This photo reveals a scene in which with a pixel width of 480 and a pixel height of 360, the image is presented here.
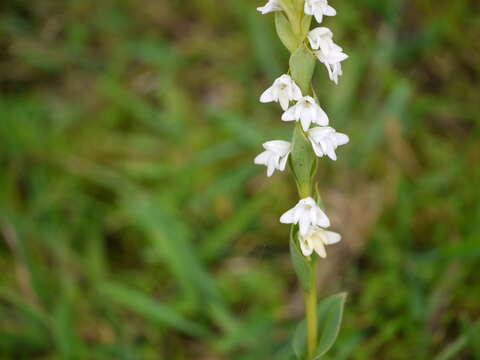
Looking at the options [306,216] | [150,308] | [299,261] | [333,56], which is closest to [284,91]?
[333,56]

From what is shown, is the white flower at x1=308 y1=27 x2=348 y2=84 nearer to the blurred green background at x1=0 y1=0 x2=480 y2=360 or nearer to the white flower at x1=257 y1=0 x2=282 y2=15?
the white flower at x1=257 y1=0 x2=282 y2=15

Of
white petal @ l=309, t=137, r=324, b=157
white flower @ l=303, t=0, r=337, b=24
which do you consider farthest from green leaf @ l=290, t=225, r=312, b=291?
white flower @ l=303, t=0, r=337, b=24

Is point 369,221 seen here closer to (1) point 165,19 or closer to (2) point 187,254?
(2) point 187,254

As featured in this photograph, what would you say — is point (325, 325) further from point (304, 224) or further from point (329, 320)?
point (304, 224)

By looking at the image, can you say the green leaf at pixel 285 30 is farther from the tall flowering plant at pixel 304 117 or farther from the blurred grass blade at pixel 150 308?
the blurred grass blade at pixel 150 308

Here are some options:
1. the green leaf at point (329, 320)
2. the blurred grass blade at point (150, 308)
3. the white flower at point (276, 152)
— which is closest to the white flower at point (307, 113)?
the white flower at point (276, 152)

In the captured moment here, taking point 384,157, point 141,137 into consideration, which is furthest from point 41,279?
point 384,157
